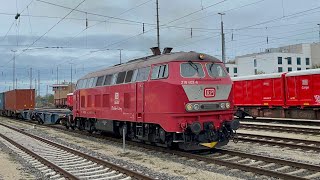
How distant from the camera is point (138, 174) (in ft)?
30.1

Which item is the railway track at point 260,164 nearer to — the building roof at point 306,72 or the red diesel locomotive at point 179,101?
the red diesel locomotive at point 179,101

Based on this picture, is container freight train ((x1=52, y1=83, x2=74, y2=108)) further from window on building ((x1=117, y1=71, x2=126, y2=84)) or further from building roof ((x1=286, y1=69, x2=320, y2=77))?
window on building ((x1=117, y1=71, x2=126, y2=84))

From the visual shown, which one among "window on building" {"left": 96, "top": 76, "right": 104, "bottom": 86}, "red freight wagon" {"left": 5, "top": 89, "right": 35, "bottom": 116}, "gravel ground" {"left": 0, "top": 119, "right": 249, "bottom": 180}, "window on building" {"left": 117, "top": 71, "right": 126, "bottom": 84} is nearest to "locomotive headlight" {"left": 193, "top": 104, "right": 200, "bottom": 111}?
"gravel ground" {"left": 0, "top": 119, "right": 249, "bottom": 180}

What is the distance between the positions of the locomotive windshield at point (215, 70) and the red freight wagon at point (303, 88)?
13408 millimetres

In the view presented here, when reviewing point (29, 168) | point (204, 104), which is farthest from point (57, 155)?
point (204, 104)

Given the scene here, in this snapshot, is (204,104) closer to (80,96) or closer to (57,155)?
(57,155)

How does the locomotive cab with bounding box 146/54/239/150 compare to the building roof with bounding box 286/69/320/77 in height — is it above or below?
below

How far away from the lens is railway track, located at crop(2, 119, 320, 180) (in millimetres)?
9080

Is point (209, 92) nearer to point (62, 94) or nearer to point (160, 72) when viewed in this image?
point (160, 72)

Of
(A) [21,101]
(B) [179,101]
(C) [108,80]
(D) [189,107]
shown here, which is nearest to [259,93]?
(C) [108,80]

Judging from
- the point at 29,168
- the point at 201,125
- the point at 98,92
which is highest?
the point at 98,92

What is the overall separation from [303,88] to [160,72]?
15579mm

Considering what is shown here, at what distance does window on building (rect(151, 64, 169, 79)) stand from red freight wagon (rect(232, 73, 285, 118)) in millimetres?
16110

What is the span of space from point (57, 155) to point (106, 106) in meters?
3.90
